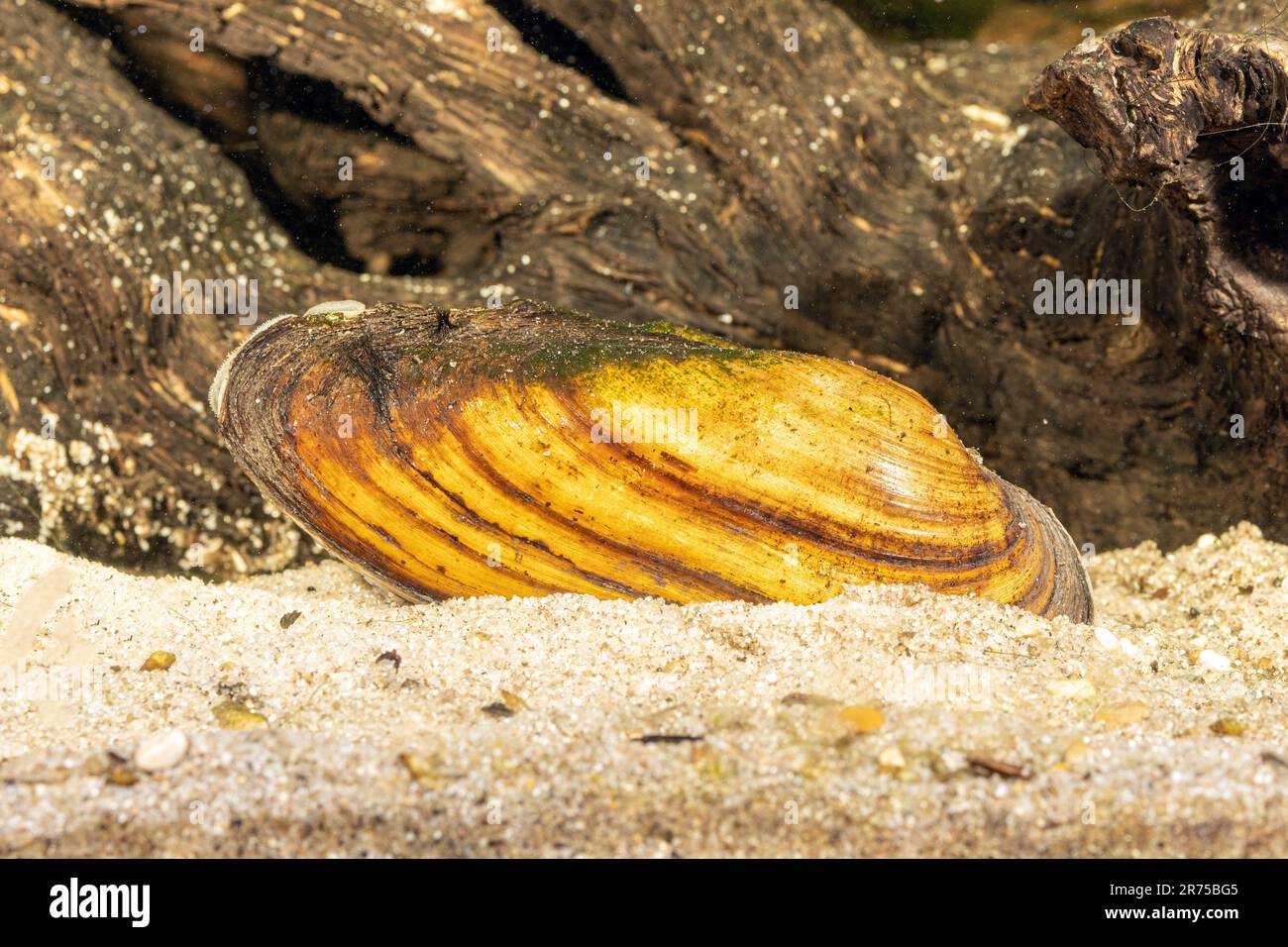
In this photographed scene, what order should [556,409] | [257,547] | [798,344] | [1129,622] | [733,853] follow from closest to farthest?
[733,853] < [556,409] < [1129,622] < [257,547] < [798,344]

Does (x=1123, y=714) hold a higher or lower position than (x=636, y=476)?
lower

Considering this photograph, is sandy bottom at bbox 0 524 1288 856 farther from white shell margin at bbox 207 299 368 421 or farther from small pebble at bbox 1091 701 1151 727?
white shell margin at bbox 207 299 368 421

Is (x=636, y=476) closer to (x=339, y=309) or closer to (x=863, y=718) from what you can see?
(x=863, y=718)

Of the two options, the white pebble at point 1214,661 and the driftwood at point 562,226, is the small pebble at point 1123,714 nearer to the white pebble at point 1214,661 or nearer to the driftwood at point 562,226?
the white pebble at point 1214,661

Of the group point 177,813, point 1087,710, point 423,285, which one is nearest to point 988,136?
point 423,285

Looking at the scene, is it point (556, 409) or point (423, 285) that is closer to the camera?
point (556, 409)

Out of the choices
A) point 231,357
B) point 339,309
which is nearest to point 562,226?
point 339,309

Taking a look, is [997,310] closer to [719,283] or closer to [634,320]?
[719,283]
